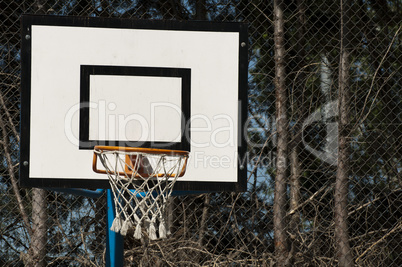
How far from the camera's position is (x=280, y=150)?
4.59 meters

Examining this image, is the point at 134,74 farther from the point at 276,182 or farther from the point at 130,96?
the point at 276,182

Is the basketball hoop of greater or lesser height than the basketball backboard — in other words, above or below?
below

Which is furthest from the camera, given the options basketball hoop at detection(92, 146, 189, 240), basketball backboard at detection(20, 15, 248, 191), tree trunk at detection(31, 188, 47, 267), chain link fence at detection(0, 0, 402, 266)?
chain link fence at detection(0, 0, 402, 266)

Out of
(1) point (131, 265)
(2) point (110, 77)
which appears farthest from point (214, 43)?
(1) point (131, 265)

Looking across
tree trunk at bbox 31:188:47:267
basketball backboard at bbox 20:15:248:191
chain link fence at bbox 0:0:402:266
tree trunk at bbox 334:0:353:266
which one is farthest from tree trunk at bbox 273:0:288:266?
tree trunk at bbox 31:188:47:267

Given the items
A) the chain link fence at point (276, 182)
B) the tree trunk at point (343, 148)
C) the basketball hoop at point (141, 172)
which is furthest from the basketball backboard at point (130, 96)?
the tree trunk at point (343, 148)

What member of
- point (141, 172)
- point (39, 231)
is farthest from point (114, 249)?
point (39, 231)

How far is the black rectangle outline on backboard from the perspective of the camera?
3166mm

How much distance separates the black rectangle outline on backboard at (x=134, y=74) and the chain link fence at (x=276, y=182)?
1.16 metres

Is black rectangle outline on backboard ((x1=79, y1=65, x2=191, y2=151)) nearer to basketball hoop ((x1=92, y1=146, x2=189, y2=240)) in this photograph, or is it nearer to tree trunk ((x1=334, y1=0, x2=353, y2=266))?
basketball hoop ((x1=92, y1=146, x2=189, y2=240))

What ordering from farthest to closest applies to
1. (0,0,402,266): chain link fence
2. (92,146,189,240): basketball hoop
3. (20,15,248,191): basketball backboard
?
(0,0,402,266): chain link fence → (20,15,248,191): basketball backboard → (92,146,189,240): basketball hoop

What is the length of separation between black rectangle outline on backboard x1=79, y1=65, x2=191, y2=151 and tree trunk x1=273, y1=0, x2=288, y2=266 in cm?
145

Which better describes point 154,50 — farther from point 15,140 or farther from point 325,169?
point 325,169

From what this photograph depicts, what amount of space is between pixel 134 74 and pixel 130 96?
124 millimetres
